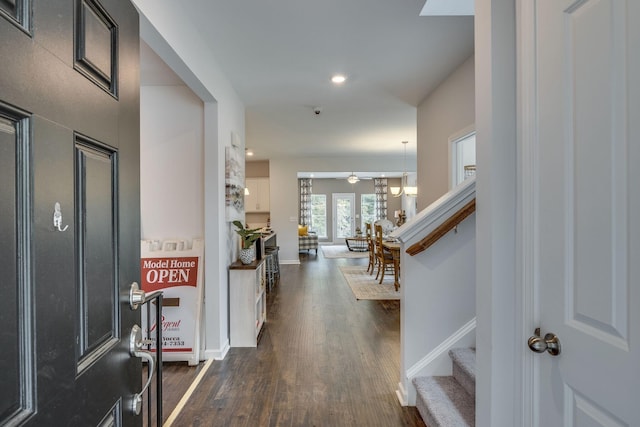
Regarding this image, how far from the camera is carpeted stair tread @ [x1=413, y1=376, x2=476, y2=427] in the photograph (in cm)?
170

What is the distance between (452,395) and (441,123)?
2.76m

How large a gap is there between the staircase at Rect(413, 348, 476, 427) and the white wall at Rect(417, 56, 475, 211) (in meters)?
2.04

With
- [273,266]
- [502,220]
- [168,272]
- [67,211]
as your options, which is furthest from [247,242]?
[273,266]

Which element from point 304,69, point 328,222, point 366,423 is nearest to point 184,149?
point 304,69

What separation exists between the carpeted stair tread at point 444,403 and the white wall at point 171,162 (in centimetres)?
220

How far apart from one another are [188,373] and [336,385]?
1.17m

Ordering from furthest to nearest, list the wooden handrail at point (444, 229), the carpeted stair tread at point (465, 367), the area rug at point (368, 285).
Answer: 1. the area rug at point (368, 285)
2. the wooden handrail at point (444, 229)
3. the carpeted stair tread at point (465, 367)

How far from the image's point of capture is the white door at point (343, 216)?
43.0 feet

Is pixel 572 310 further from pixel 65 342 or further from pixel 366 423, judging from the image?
pixel 366 423

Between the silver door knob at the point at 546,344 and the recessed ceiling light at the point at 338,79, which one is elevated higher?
the recessed ceiling light at the point at 338,79

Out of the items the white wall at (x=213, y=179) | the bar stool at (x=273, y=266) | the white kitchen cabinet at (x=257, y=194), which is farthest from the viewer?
the white kitchen cabinet at (x=257, y=194)

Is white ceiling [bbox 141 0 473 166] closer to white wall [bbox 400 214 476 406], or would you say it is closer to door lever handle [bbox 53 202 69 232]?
white wall [bbox 400 214 476 406]

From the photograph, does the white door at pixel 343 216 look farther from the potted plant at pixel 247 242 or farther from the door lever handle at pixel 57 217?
the door lever handle at pixel 57 217

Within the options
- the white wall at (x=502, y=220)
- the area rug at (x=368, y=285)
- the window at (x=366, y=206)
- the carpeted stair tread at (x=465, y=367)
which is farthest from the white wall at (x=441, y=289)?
the window at (x=366, y=206)
